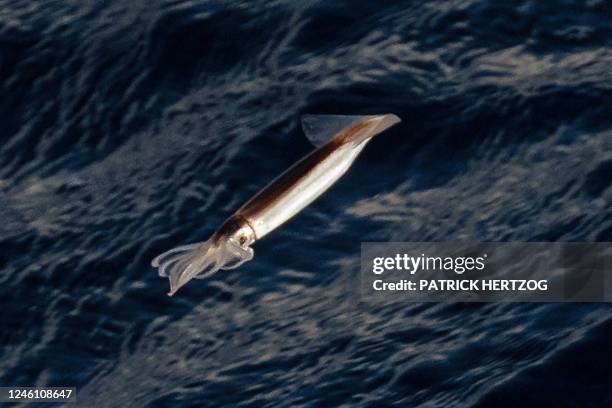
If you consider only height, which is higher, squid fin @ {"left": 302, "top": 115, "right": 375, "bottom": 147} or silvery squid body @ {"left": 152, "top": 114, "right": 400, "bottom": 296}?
squid fin @ {"left": 302, "top": 115, "right": 375, "bottom": 147}

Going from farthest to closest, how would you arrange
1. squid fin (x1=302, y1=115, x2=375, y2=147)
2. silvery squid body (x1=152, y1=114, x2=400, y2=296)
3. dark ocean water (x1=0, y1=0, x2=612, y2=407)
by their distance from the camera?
dark ocean water (x1=0, y1=0, x2=612, y2=407), squid fin (x1=302, y1=115, x2=375, y2=147), silvery squid body (x1=152, y1=114, x2=400, y2=296)

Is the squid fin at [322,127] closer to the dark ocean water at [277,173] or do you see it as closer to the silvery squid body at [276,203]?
the silvery squid body at [276,203]

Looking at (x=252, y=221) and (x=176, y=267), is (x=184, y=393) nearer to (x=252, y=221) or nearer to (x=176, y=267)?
(x=176, y=267)

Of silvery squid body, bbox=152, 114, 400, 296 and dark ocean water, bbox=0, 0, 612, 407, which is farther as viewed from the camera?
dark ocean water, bbox=0, 0, 612, 407

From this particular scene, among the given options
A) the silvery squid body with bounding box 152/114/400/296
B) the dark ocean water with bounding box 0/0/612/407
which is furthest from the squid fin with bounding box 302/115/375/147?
the dark ocean water with bounding box 0/0/612/407

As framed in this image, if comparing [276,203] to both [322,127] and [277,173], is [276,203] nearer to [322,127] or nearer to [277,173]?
[322,127]

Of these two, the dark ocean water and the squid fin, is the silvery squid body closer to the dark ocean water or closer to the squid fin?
the squid fin

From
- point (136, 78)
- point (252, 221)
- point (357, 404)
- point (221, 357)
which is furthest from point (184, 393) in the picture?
point (136, 78)
